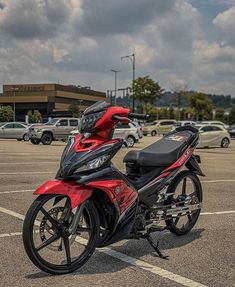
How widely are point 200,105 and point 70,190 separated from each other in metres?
90.8

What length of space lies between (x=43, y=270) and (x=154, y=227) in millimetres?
1502

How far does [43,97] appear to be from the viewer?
Answer: 4734 inches

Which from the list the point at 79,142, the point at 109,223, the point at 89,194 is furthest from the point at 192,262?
the point at 79,142

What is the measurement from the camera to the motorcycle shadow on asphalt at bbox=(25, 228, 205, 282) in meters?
4.84

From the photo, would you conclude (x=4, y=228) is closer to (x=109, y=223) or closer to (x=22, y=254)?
(x=22, y=254)

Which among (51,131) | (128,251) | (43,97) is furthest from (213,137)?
(43,97)

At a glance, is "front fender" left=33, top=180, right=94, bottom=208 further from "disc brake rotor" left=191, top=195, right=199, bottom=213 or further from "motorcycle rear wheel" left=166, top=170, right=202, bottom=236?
"disc brake rotor" left=191, top=195, right=199, bottom=213

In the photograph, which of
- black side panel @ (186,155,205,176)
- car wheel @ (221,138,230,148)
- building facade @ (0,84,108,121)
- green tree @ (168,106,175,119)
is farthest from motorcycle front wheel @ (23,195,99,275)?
building facade @ (0,84,108,121)

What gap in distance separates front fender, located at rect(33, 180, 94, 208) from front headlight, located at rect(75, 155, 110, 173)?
6.3 inches

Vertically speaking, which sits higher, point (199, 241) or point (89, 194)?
point (89, 194)

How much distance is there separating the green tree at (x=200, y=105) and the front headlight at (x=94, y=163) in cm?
9013

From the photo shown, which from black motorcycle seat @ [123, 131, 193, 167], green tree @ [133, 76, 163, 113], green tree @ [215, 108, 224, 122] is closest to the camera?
black motorcycle seat @ [123, 131, 193, 167]

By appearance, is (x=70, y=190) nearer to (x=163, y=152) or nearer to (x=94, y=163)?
(x=94, y=163)

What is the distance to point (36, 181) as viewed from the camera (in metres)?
11.4
